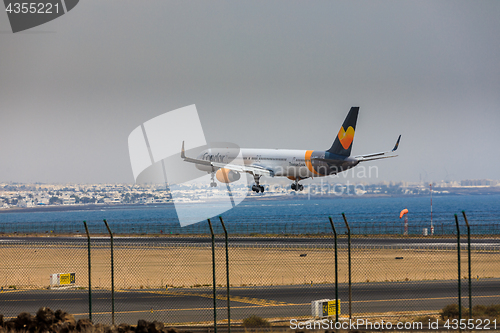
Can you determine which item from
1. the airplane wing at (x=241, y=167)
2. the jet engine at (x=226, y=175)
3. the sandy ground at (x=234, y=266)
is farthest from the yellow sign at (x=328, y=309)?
the jet engine at (x=226, y=175)

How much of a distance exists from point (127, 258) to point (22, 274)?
9.81m

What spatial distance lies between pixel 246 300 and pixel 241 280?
756cm

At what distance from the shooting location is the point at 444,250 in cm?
4984

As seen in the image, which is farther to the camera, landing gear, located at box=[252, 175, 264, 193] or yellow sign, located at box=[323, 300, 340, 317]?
landing gear, located at box=[252, 175, 264, 193]

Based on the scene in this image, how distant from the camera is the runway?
75.3 feet

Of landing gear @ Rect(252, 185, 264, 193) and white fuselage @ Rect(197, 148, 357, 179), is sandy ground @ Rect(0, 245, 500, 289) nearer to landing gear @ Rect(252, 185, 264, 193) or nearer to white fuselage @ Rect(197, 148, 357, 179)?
landing gear @ Rect(252, 185, 264, 193)

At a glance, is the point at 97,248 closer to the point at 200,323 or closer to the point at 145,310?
the point at 145,310

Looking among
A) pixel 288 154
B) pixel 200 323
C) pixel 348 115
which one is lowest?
pixel 200 323

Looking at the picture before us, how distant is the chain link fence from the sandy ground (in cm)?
7

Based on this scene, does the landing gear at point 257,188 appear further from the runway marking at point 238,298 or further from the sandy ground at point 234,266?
the runway marking at point 238,298

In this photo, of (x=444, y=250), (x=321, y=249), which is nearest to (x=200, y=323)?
(x=321, y=249)

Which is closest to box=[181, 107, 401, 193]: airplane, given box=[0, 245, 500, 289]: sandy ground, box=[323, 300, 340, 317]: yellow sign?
box=[0, 245, 500, 289]: sandy ground

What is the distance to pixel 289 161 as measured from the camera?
211 feet

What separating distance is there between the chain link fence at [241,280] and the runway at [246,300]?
0.04 meters
